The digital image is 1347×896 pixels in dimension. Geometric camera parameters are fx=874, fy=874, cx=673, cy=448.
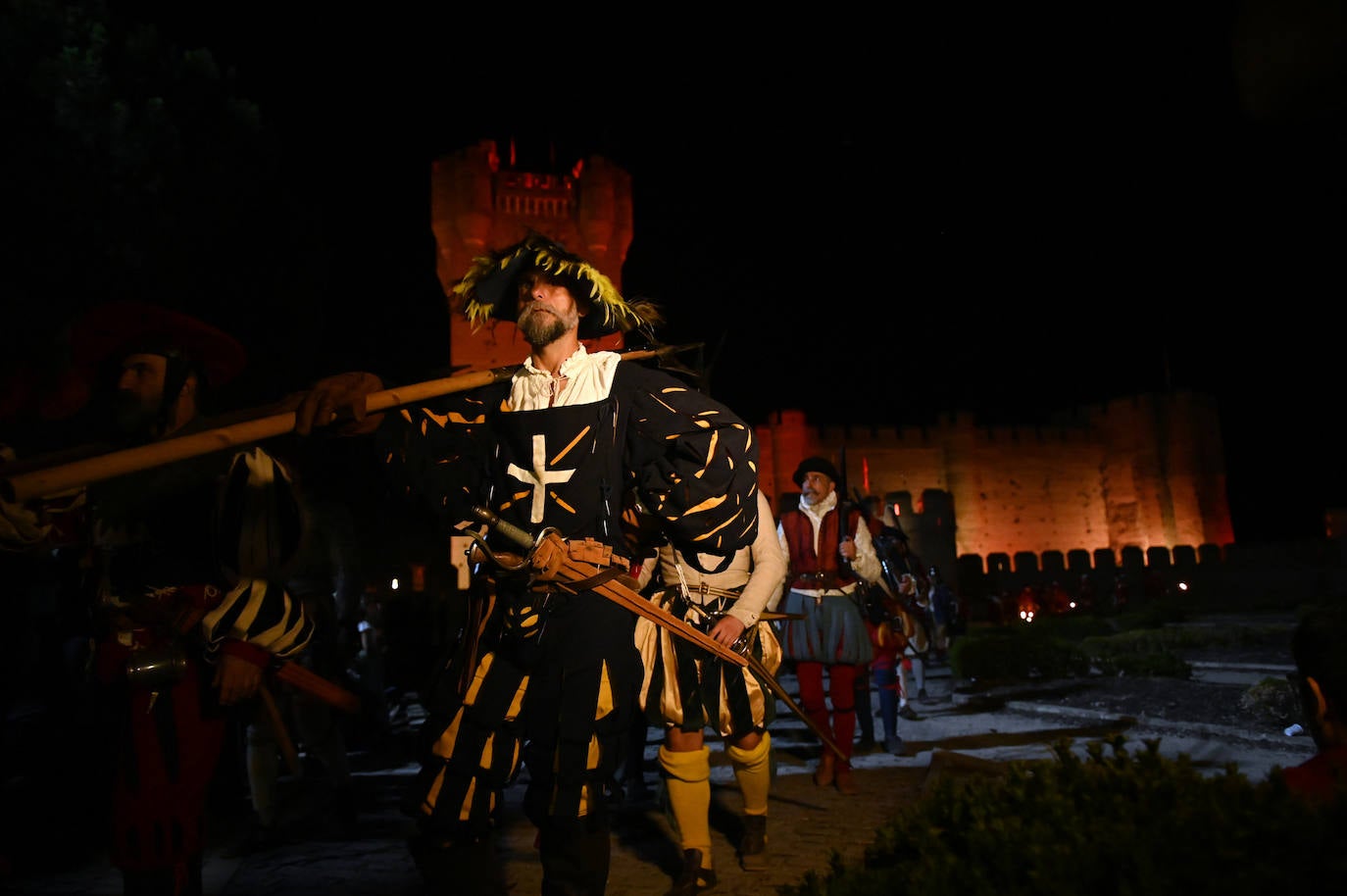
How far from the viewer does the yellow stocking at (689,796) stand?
12.8 ft

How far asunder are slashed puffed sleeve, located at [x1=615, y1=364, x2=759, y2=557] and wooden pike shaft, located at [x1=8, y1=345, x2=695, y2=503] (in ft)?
0.73

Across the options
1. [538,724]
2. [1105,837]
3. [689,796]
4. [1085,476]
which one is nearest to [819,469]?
[689,796]

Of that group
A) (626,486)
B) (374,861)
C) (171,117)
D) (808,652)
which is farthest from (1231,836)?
(171,117)

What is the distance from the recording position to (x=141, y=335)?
10.4 ft

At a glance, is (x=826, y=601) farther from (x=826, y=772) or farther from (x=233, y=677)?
(x=233, y=677)

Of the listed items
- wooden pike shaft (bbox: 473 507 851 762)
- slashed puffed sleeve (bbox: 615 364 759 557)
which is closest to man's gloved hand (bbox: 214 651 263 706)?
wooden pike shaft (bbox: 473 507 851 762)

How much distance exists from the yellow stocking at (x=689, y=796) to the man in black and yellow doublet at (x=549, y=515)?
1.36 metres

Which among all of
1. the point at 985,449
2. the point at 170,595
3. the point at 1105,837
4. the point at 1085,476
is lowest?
the point at 1105,837

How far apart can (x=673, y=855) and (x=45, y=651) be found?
16.3 ft

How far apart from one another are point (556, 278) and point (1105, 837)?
2.38 metres

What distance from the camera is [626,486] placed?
2975 millimetres

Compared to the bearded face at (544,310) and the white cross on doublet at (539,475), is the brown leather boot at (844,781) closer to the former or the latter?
the white cross on doublet at (539,475)

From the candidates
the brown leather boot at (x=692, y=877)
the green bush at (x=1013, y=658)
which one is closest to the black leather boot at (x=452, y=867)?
the brown leather boot at (x=692, y=877)

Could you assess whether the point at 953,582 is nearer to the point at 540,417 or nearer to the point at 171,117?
the point at 171,117
